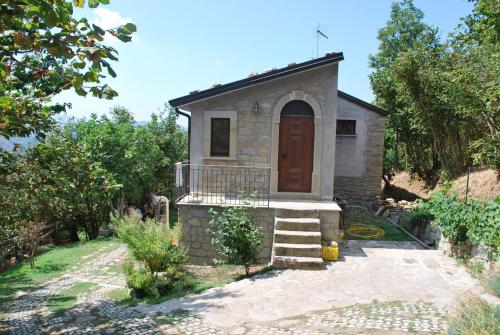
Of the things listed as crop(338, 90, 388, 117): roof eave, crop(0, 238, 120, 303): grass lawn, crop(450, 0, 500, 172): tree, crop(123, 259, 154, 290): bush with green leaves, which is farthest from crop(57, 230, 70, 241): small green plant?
crop(450, 0, 500, 172): tree

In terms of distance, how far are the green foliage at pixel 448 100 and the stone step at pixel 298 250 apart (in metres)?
7.62

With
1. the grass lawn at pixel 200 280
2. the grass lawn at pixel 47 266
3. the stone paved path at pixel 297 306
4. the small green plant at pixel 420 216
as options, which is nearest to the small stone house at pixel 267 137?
the grass lawn at pixel 200 280

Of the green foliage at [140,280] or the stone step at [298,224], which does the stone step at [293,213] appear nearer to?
the stone step at [298,224]

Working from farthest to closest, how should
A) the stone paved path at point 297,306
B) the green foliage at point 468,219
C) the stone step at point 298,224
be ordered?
the stone step at point 298,224
the green foliage at point 468,219
the stone paved path at point 297,306

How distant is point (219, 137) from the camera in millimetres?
10758

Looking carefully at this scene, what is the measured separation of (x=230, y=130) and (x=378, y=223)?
606 centimetres

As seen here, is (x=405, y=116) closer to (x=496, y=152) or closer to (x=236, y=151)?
(x=496, y=152)

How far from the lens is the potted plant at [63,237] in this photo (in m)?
15.4

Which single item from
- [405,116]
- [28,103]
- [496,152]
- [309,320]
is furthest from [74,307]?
[405,116]

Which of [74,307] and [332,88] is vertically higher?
[332,88]

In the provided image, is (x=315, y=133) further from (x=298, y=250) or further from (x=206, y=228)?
(x=206, y=228)

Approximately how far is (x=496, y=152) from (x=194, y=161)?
10839 millimetres

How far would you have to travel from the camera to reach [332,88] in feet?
33.8

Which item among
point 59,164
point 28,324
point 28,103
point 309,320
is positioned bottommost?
point 28,324
